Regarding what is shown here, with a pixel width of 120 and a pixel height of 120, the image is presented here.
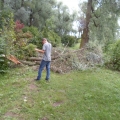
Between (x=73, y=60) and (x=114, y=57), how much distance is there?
221 cm

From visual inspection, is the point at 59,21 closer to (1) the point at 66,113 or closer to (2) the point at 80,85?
(2) the point at 80,85

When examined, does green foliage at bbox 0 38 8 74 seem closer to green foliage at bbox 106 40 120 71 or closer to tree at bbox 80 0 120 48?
green foliage at bbox 106 40 120 71

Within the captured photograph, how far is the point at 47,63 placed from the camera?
230 inches

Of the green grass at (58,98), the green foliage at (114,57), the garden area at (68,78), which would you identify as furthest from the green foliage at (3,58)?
the green foliage at (114,57)

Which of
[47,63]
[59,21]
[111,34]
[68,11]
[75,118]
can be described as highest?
[68,11]

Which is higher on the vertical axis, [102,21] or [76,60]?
[102,21]

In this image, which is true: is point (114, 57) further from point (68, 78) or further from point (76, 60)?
point (68, 78)

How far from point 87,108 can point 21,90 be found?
2.01 metres

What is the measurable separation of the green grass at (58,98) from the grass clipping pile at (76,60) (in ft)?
3.60

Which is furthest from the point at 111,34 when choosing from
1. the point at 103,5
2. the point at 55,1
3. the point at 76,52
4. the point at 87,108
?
the point at 55,1

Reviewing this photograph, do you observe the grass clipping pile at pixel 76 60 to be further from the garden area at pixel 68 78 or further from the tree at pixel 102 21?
the tree at pixel 102 21

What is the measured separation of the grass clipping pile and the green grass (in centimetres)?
110

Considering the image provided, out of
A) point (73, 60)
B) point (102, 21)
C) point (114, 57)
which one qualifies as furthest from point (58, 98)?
point (102, 21)

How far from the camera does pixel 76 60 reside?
8.27m
